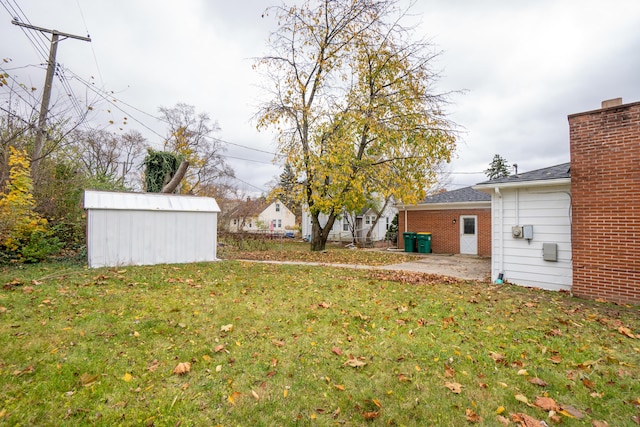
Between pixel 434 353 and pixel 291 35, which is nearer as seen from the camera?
pixel 434 353

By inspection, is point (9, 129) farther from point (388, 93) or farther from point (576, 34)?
point (576, 34)

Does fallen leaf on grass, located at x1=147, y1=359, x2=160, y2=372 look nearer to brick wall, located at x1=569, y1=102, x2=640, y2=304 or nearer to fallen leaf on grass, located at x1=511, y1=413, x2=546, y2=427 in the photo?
fallen leaf on grass, located at x1=511, y1=413, x2=546, y2=427

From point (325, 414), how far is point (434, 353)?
1700mm

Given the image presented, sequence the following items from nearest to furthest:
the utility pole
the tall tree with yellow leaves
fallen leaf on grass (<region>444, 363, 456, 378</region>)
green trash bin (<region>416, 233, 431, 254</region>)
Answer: fallen leaf on grass (<region>444, 363, 456, 378</region>), the utility pole, the tall tree with yellow leaves, green trash bin (<region>416, 233, 431, 254</region>)

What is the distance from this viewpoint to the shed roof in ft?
26.9

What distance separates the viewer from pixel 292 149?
1388 centimetres

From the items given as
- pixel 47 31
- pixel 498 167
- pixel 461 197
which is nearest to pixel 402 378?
pixel 47 31

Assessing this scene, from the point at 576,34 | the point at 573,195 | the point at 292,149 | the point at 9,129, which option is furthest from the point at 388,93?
the point at 9,129

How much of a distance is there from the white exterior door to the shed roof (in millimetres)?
13157

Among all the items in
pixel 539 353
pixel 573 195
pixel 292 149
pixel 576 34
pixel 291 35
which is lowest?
pixel 539 353

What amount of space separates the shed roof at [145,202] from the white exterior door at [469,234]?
13.2m

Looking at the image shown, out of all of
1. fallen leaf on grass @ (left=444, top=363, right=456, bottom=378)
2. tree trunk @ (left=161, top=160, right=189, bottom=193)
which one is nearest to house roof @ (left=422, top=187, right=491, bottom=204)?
tree trunk @ (left=161, top=160, right=189, bottom=193)

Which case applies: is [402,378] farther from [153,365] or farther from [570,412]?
[153,365]

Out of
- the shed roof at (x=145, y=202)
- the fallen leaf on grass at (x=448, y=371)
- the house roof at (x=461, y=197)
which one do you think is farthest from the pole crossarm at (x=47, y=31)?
the house roof at (x=461, y=197)
